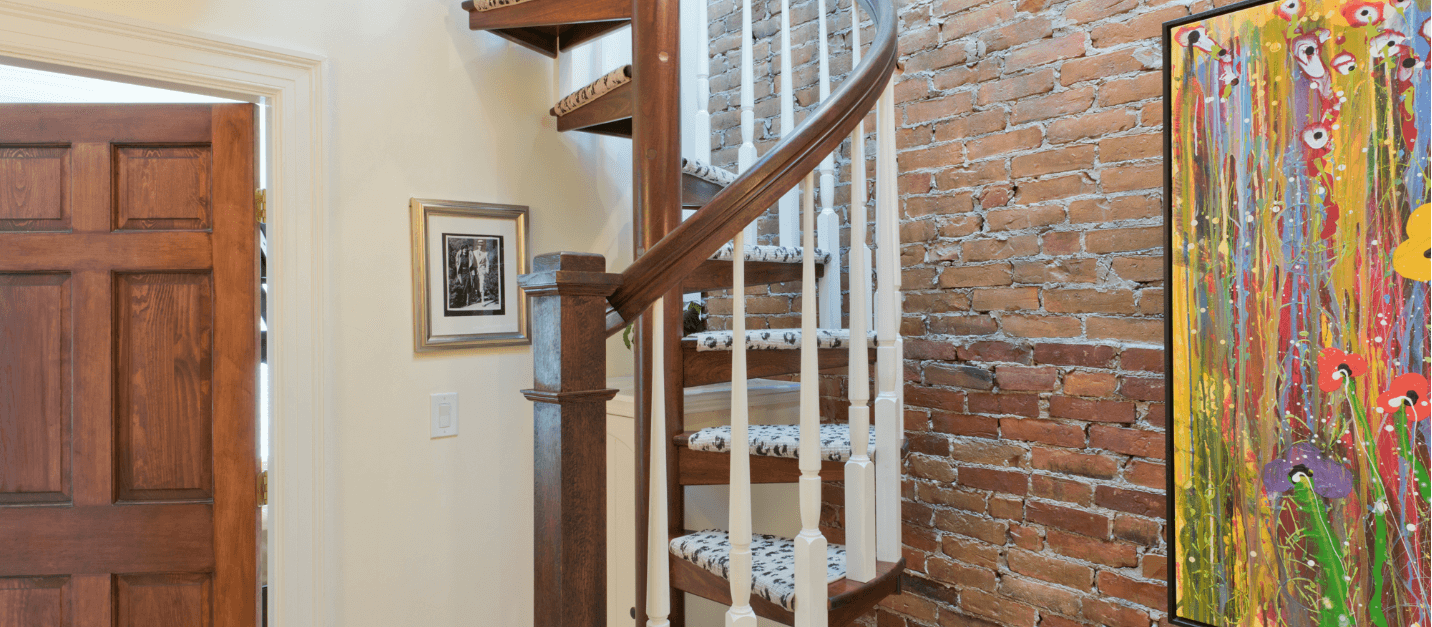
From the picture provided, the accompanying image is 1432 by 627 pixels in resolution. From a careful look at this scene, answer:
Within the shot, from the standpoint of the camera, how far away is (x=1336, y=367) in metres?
1.52

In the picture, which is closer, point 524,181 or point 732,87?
point 524,181

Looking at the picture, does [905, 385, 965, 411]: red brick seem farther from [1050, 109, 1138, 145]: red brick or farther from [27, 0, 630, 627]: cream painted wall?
[27, 0, 630, 627]: cream painted wall

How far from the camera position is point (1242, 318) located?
5.31 ft

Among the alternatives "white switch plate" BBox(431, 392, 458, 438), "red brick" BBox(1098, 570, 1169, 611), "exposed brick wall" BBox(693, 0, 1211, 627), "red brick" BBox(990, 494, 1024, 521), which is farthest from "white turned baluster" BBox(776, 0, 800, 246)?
"red brick" BBox(1098, 570, 1169, 611)

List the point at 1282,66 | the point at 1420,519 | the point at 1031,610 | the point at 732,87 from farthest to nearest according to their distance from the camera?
the point at 732,87 < the point at 1031,610 < the point at 1282,66 < the point at 1420,519

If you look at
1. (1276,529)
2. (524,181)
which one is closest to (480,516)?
(524,181)

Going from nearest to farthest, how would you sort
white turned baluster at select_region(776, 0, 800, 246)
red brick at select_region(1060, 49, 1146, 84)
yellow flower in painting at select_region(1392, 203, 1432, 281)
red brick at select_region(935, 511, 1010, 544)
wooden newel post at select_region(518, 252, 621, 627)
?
wooden newel post at select_region(518, 252, 621, 627), yellow flower in painting at select_region(1392, 203, 1432, 281), red brick at select_region(1060, 49, 1146, 84), red brick at select_region(935, 511, 1010, 544), white turned baluster at select_region(776, 0, 800, 246)

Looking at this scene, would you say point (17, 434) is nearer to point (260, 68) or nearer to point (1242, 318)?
point (260, 68)

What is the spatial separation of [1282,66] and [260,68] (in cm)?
223

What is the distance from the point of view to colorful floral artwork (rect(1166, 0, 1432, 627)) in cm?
146

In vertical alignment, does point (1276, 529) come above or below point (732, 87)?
below

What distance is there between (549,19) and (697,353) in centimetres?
97

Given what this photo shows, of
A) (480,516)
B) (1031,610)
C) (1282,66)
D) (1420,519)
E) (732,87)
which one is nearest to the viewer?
(1420,519)

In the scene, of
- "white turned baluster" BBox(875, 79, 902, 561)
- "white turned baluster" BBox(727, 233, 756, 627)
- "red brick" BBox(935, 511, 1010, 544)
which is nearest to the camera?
"white turned baluster" BBox(727, 233, 756, 627)
